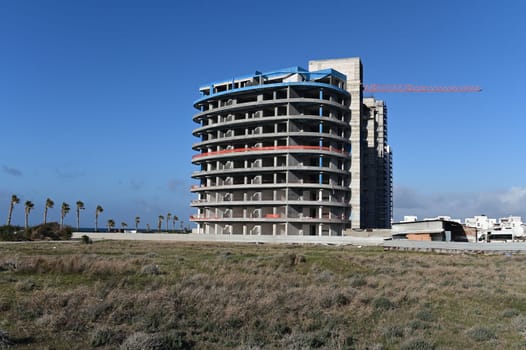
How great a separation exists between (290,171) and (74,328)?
74.4 meters

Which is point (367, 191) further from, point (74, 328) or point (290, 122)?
point (74, 328)

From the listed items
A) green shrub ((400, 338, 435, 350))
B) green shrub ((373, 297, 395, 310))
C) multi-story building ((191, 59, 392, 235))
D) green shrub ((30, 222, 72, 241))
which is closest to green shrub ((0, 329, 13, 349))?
green shrub ((400, 338, 435, 350))

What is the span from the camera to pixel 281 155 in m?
86.7

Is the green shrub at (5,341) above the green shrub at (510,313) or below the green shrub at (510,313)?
above

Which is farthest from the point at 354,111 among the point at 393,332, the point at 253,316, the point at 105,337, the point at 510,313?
the point at 105,337

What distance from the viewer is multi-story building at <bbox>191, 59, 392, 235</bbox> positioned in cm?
8488

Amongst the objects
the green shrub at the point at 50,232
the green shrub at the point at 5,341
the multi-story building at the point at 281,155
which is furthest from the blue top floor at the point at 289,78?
the green shrub at the point at 5,341

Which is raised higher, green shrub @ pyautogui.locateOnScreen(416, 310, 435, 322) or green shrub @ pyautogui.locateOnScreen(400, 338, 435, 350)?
green shrub @ pyautogui.locateOnScreen(400, 338, 435, 350)

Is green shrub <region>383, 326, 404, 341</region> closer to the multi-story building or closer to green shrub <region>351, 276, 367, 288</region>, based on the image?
green shrub <region>351, 276, 367, 288</region>

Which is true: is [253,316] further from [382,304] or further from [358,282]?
[358,282]

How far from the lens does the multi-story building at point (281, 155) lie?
84.9 metres

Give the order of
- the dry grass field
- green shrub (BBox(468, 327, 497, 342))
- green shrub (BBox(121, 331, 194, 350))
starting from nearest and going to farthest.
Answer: green shrub (BBox(121, 331, 194, 350)) → the dry grass field → green shrub (BBox(468, 327, 497, 342))

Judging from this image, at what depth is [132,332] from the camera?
36.0 ft

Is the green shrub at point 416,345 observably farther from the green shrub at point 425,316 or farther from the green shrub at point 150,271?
the green shrub at point 150,271
